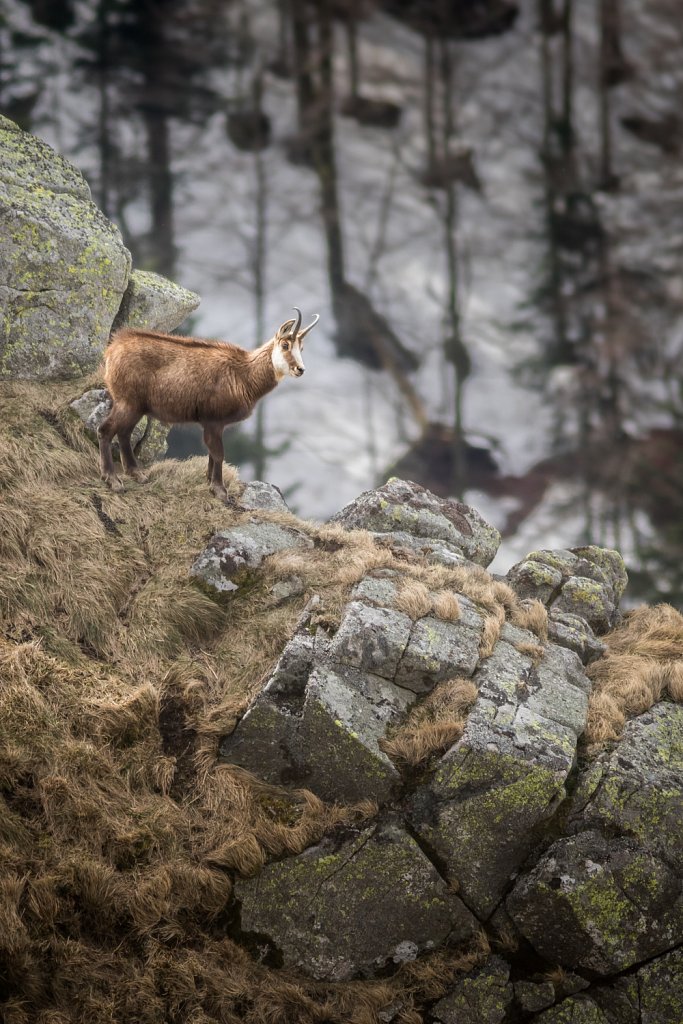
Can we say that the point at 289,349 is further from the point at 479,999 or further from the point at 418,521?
the point at 479,999

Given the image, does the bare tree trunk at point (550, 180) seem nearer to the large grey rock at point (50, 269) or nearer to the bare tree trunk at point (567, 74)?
the bare tree trunk at point (567, 74)

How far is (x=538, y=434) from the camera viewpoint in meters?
21.6

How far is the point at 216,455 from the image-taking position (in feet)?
34.6

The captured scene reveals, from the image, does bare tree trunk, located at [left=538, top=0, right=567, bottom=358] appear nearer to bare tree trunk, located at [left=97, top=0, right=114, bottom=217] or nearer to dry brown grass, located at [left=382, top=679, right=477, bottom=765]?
bare tree trunk, located at [left=97, top=0, right=114, bottom=217]

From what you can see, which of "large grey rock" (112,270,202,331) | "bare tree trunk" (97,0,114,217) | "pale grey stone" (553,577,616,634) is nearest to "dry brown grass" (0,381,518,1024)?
"pale grey stone" (553,577,616,634)

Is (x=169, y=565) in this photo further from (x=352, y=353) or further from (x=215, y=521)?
(x=352, y=353)

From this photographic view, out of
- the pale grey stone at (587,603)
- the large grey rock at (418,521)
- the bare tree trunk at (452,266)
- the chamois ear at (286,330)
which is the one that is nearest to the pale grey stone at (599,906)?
the pale grey stone at (587,603)

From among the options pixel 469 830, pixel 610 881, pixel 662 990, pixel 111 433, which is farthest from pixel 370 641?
pixel 111 433

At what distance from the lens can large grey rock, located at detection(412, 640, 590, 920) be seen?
7.53 m

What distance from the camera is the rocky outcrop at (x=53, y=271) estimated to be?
1148cm

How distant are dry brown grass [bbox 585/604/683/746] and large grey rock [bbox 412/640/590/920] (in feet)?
2.01

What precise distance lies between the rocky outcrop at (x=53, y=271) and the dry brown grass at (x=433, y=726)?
296 inches

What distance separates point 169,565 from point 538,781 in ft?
15.8

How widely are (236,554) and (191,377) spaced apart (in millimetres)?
2382
